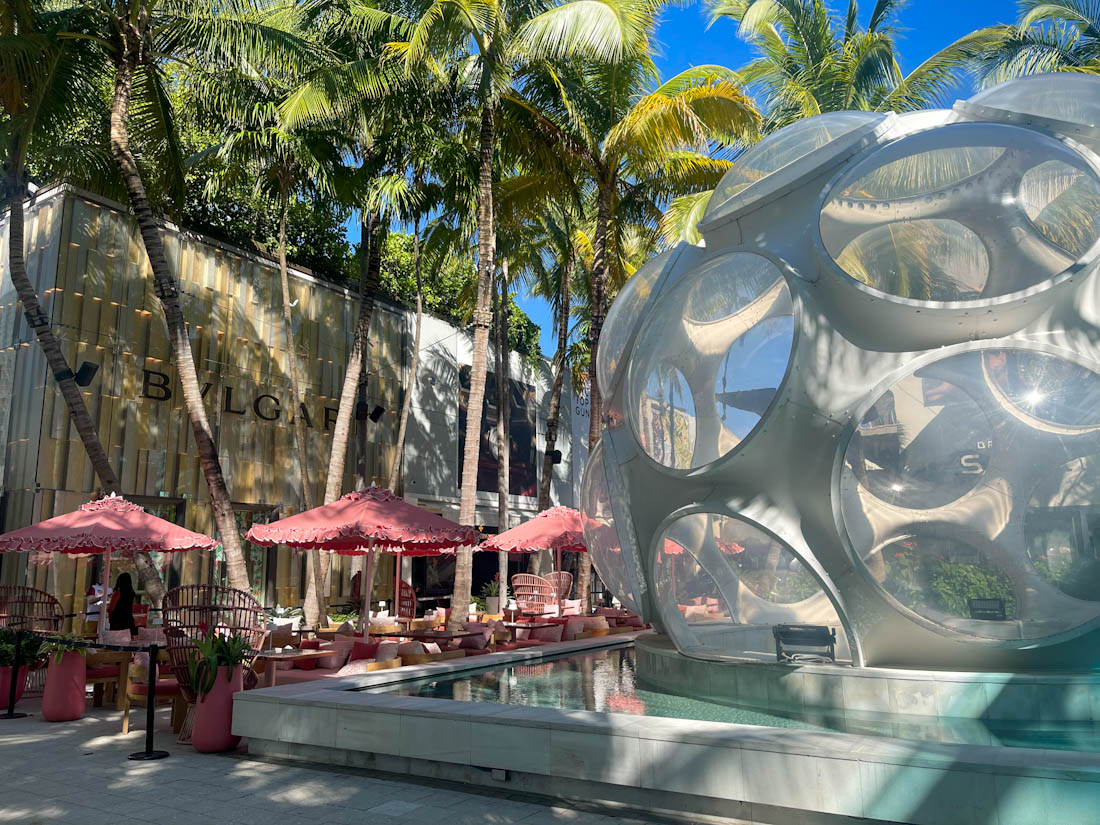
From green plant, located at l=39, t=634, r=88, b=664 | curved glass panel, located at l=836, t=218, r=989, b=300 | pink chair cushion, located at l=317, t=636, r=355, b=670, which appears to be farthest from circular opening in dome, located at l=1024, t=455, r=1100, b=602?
green plant, located at l=39, t=634, r=88, b=664

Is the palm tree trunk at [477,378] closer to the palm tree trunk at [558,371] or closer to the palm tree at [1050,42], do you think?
the palm tree trunk at [558,371]

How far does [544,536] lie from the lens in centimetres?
1680

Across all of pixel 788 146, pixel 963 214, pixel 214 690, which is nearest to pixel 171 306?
pixel 214 690

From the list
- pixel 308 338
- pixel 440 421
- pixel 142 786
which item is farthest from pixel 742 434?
pixel 440 421

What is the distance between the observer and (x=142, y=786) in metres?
6.98

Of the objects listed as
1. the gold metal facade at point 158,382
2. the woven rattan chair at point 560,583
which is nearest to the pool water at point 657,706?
the woven rattan chair at point 560,583

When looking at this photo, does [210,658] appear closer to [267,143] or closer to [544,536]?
[544,536]

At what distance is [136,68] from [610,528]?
11.5 m

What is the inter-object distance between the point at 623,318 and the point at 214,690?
19.4 ft

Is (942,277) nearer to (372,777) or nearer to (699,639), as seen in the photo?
(699,639)

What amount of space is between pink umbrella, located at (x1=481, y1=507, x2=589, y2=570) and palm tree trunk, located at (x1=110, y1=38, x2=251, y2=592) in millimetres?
4793

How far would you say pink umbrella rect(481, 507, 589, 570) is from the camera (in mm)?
16781

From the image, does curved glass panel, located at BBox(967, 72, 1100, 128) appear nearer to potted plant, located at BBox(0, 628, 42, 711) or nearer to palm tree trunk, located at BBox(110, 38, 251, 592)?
palm tree trunk, located at BBox(110, 38, 251, 592)

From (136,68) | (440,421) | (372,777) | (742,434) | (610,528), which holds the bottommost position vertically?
(372,777)
